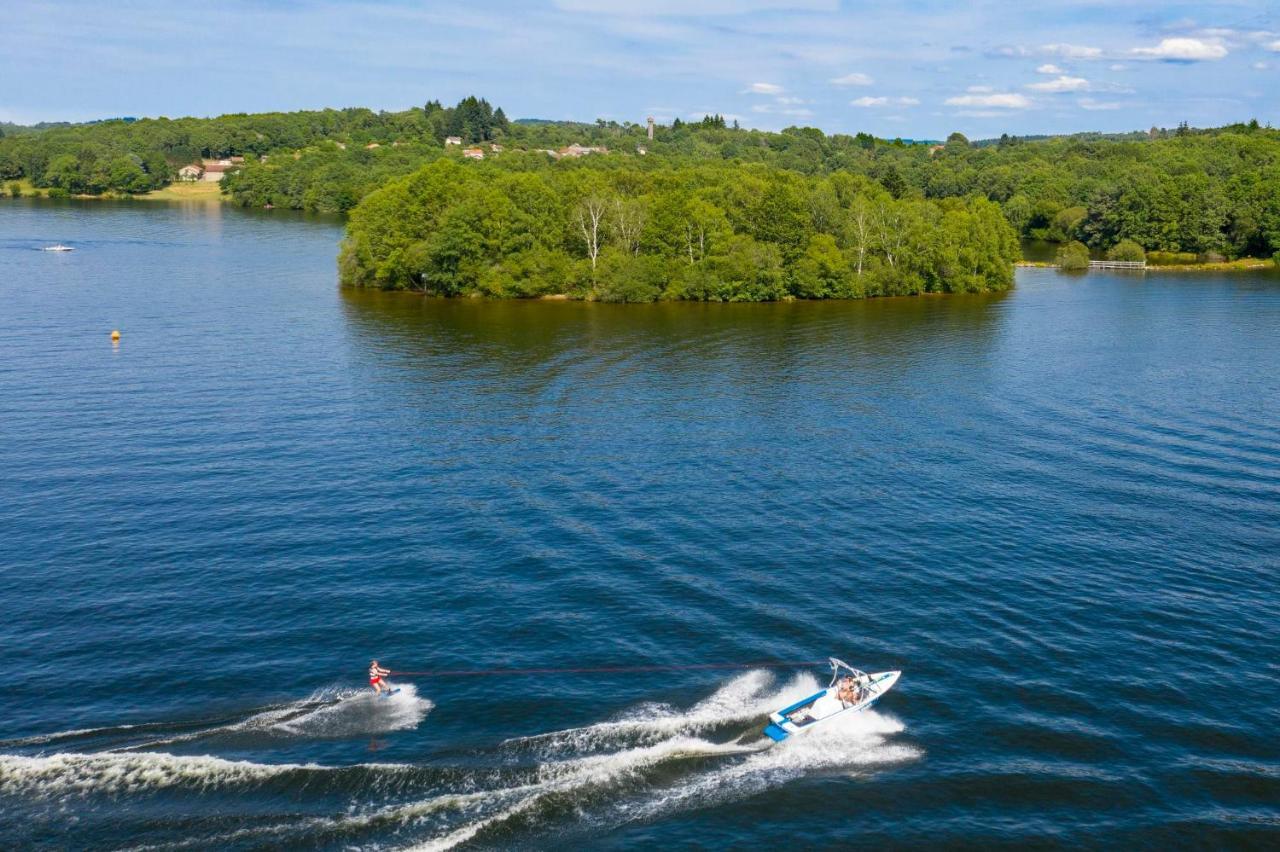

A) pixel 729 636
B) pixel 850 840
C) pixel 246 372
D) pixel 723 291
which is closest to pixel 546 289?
pixel 723 291

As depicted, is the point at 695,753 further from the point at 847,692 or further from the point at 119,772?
the point at 119,772

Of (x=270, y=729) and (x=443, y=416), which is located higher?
(x=443, y=416)

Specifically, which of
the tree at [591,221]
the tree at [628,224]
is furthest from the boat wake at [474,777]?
the tree at [628,224]

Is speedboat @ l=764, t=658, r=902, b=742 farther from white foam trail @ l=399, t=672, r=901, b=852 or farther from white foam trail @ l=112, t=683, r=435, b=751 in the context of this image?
white foam trail @ l=112, t=683, r=435, b=751

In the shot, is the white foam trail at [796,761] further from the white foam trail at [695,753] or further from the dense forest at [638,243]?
the dense forest at [638,243]

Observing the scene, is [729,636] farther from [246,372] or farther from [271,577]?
[246,372]

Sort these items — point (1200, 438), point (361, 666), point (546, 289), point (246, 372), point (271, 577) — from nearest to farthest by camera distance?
point (361, 666) < point (271, 577) < point (1200, 438) < point (246, 372) < point (546, 289)

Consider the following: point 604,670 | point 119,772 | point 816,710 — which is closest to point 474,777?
point 604,670
